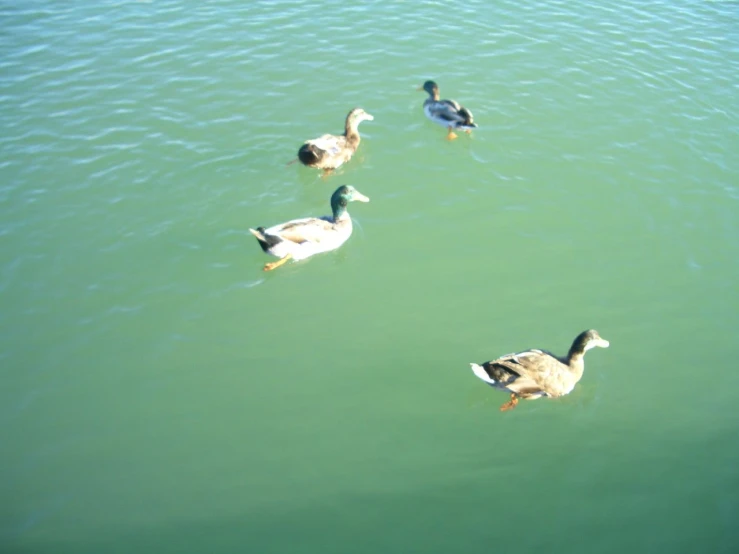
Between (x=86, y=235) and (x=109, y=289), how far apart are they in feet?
4.97

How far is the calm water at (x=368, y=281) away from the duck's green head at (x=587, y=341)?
0.63 meters

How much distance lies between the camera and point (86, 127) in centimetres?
1459

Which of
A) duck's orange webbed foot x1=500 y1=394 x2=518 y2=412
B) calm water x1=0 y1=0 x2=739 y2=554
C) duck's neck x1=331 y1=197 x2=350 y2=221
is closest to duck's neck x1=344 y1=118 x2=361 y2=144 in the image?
calm water x1=0 y1=0 x2=739 y2=554

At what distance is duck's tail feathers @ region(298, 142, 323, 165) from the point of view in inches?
521

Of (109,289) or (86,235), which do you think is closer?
(109,289)

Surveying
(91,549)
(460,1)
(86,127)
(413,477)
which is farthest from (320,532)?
(460,1)

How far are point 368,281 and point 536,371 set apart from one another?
11.0ft

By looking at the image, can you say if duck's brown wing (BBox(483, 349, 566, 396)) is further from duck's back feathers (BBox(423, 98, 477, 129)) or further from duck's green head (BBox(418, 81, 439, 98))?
duck's green head (BBox(418, 81, 439, 98))

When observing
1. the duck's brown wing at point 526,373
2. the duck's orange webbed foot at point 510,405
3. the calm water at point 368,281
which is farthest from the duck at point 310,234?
the duck's orange webbed foot at point 510,405

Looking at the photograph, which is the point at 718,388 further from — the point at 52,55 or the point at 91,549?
the point at 52,55

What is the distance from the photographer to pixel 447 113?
14.4 m

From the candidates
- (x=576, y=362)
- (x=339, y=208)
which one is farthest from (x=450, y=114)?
(x=576, y=362)

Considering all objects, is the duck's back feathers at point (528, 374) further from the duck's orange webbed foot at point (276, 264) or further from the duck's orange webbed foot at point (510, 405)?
the duck's orange webbed foot at point (276, 264)

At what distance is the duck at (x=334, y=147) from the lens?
1330cm
